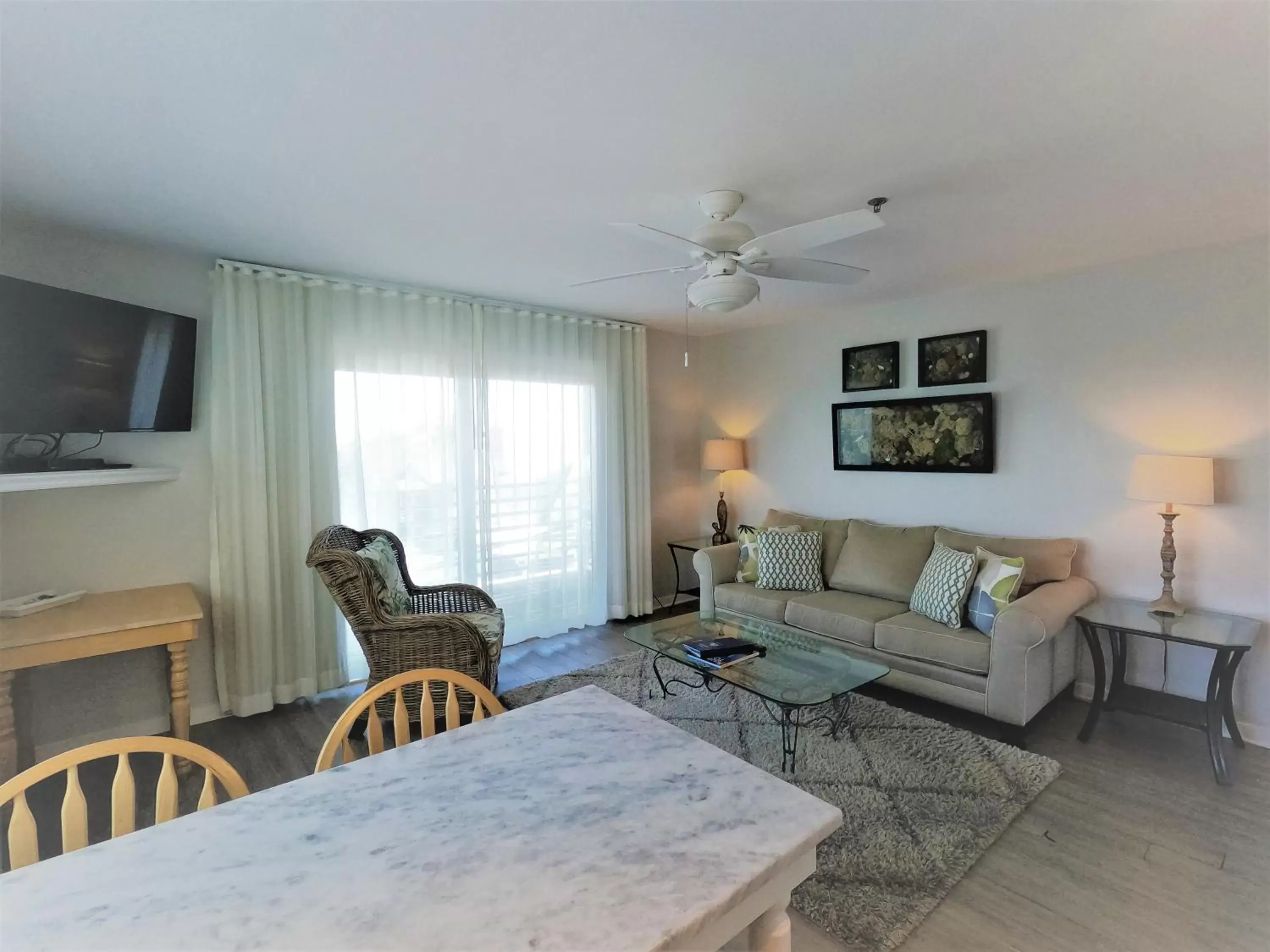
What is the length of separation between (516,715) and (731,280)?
1.67 metres

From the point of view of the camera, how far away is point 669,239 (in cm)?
210

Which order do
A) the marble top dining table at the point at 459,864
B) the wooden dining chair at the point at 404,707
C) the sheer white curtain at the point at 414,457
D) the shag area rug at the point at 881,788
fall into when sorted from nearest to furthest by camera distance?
the marble top dining table at the point at 459,864, the wooden dining chair at the point at 404,707, the shag area rug at the point at 881,788, the sheer white curtain at the point at 414,457

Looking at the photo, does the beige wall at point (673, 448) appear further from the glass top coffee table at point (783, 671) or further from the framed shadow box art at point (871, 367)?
the glass top coffee table at point (783, 671)

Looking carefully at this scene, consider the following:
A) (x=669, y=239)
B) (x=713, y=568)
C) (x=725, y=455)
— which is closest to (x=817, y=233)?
→ (x=669, y=239)

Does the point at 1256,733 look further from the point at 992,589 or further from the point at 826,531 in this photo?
the point at 826,531

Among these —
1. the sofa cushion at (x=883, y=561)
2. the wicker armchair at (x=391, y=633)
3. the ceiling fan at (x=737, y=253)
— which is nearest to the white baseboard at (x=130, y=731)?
the wicker armchair at (x=391, y=633)

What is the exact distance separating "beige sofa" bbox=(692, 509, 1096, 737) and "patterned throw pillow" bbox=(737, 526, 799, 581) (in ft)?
0.19

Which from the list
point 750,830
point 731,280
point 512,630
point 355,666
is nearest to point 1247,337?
point 731,280

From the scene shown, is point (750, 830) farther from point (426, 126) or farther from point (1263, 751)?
point (1263, 751)

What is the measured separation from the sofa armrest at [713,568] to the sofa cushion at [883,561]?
692mm

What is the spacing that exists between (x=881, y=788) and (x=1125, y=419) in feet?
7.88

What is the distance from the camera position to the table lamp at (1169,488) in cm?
278

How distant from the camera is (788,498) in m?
4.91

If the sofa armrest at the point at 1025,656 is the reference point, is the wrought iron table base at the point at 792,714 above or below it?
below
